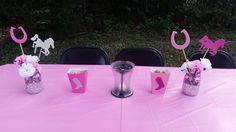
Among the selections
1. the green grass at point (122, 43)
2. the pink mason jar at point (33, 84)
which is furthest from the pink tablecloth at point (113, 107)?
the green grass at point (122, 43)

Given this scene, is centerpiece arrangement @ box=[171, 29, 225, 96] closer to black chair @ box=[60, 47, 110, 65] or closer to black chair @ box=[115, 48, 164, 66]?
black chair @ box=[115, 48, 164, 66]

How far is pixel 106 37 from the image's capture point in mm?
4625

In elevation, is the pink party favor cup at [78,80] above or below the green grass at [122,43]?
above

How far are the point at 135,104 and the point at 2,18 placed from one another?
4.00 metres

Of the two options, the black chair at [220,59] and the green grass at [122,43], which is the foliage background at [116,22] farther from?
the black chair at [220,59]

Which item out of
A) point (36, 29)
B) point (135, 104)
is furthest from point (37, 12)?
point (135, 104)

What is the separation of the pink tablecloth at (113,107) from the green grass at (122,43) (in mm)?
2007

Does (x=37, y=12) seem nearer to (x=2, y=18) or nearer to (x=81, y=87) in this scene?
(x=2, y=18)

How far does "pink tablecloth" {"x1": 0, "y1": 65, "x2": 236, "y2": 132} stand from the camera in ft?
4.28

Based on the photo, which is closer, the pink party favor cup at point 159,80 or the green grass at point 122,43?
the pink party favor cup at point 159,80

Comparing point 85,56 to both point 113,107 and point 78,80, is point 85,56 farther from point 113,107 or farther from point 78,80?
point 113,107

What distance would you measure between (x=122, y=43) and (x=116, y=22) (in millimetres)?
962

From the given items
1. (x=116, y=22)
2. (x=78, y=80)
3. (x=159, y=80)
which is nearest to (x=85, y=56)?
(x=78, y=80)

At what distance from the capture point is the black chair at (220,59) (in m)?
2.10
